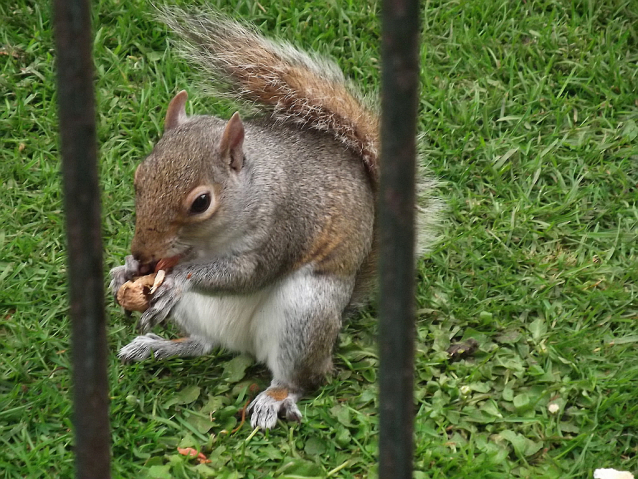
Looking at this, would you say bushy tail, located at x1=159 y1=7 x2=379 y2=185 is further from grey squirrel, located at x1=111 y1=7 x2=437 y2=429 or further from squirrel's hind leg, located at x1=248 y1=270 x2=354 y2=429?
squirrel's hind leg, located at x1=248 y1=270 x2=354 y2=429

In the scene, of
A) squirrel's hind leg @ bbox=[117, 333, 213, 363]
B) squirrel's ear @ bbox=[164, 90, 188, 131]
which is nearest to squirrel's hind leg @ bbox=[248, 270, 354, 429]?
squirrel's hind leg @ bbox=[117, 333, 213, 363]

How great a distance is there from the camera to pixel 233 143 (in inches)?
88.4

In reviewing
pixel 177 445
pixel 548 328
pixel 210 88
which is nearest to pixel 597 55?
pixel 548 328

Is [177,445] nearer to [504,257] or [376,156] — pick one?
[376,156]

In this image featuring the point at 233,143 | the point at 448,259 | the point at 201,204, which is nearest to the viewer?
the point at 201,204

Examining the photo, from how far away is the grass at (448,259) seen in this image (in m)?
2.22

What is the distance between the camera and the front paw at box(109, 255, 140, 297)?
219 cm

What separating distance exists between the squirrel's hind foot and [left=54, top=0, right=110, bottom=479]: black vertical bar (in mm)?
1280

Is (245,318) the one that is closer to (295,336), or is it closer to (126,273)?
(295,336)

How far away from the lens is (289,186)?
242cm

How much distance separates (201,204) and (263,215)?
22 cm

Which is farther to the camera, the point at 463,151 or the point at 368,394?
the point at 463,151

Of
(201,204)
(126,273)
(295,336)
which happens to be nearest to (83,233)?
(201,204)

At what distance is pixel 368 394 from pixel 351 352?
7.1 inches
